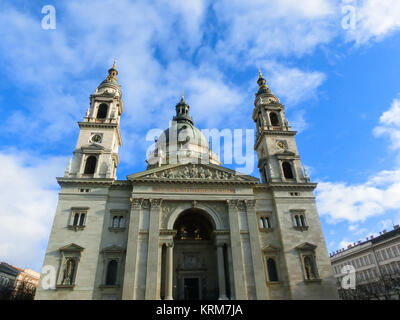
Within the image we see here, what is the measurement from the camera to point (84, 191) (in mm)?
28672

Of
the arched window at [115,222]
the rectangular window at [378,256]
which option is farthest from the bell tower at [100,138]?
the rectangular window at [378,256]

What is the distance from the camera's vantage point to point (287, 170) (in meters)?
33.6

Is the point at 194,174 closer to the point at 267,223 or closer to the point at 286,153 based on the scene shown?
the point at 267,223

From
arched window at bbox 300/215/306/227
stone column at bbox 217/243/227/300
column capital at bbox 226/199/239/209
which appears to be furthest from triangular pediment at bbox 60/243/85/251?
arched window at bbox 300/215/306/227

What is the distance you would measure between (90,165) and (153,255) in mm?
13368

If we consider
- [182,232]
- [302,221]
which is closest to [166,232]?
[182,232]

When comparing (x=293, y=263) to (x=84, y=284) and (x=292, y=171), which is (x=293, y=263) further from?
(x=84, y=284)

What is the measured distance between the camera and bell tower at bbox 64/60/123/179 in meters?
30.4

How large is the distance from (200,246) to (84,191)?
1429 cm

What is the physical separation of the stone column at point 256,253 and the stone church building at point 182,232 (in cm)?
10

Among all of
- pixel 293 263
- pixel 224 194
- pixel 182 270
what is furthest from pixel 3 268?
pixel 293 263

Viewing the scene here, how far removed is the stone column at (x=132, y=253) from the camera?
23.5 metres

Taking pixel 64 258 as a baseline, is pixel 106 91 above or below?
above

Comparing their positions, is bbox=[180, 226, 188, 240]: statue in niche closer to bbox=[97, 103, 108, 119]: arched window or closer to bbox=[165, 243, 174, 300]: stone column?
bbox=[165, 243, 174, 300]: stone column
